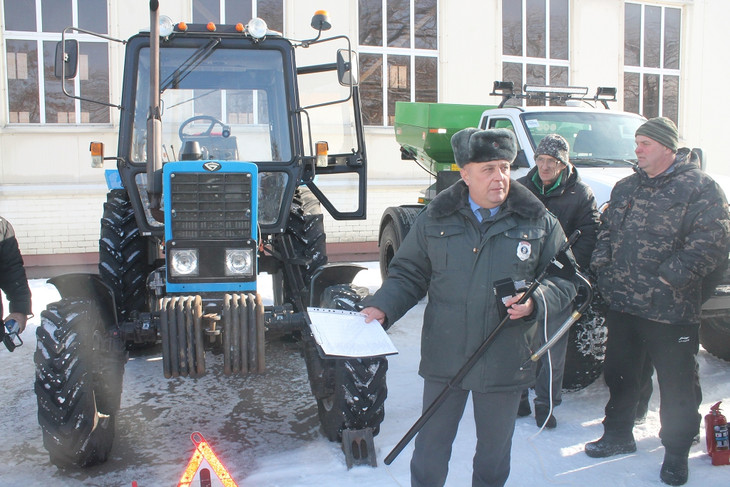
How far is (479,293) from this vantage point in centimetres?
273

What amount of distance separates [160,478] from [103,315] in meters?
0.97

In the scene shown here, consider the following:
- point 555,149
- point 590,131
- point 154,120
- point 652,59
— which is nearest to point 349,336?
point 154,120

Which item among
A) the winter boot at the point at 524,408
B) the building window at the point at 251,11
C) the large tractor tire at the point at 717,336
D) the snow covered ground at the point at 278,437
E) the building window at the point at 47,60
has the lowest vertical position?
the snow covered ground at the point at 278,437

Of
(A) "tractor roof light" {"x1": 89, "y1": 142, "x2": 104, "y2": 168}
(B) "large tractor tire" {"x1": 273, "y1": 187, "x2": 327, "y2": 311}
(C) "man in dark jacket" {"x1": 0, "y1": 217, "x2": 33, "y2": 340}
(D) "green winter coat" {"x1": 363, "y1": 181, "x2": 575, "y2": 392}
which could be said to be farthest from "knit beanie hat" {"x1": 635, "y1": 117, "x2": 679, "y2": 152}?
(A) "tractor roof light" {"x1": 89, "y1": 142, "x2": 104, "y2": 168}

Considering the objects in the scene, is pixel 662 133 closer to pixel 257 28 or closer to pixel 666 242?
pixel 666 242

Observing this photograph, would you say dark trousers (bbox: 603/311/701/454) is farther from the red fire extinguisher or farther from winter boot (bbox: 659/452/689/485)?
the red fire extinguisher

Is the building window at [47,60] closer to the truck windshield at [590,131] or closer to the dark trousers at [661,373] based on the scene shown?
the truck windshield at [590,131]

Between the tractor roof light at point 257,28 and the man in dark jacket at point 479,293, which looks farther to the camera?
the tractor roof light at point 257,28

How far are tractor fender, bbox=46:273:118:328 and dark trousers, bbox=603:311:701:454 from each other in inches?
111

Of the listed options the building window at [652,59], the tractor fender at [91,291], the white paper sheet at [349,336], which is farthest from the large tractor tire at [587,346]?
the building window at [652,59]

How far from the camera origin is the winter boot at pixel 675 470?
3.42m

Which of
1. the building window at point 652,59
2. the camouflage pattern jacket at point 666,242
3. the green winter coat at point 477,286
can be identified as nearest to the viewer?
the green winter coat at point 477,286

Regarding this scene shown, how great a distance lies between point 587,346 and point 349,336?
88.0 inches

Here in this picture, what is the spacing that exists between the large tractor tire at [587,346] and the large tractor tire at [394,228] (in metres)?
2.65
